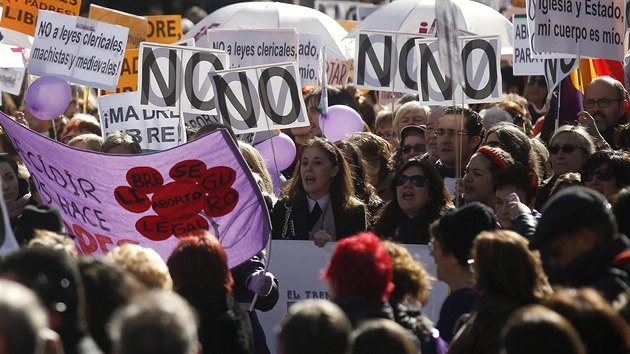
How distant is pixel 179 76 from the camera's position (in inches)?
430

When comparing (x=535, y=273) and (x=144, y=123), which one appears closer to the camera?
(x=535, y=273)

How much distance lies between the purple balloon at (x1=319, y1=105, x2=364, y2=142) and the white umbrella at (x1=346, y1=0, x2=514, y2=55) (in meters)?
3.43

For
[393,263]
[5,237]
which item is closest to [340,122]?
[393,263]

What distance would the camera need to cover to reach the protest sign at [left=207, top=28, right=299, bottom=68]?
12344 mm

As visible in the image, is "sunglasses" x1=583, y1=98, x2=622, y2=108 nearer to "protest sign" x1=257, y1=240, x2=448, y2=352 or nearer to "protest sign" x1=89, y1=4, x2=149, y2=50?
"protest sign" x1=257, y1=240, x2=448, y2=352

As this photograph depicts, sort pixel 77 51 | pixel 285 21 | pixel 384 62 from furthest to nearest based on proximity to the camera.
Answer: pixel 285 21 → pixel 384 62 → pixel 77 51

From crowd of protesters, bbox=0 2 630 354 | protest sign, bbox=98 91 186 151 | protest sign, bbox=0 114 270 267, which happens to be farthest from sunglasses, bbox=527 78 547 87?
protest sign, bbox=0 114 270 267

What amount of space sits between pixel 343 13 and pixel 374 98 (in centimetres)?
791

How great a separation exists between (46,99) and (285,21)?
4.92m

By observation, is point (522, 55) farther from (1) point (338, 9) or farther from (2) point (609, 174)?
(1) point (338, 9)

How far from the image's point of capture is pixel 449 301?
18.9 feet

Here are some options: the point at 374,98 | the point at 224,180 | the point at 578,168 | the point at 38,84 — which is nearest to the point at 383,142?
the point at 578,168

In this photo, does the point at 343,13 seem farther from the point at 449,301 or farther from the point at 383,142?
the point at 449,301

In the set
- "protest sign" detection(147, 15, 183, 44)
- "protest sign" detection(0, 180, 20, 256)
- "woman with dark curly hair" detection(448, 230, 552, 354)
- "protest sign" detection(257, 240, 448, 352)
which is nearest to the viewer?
"woman with dark curly hair" detection(448, 230, 552, 354)
